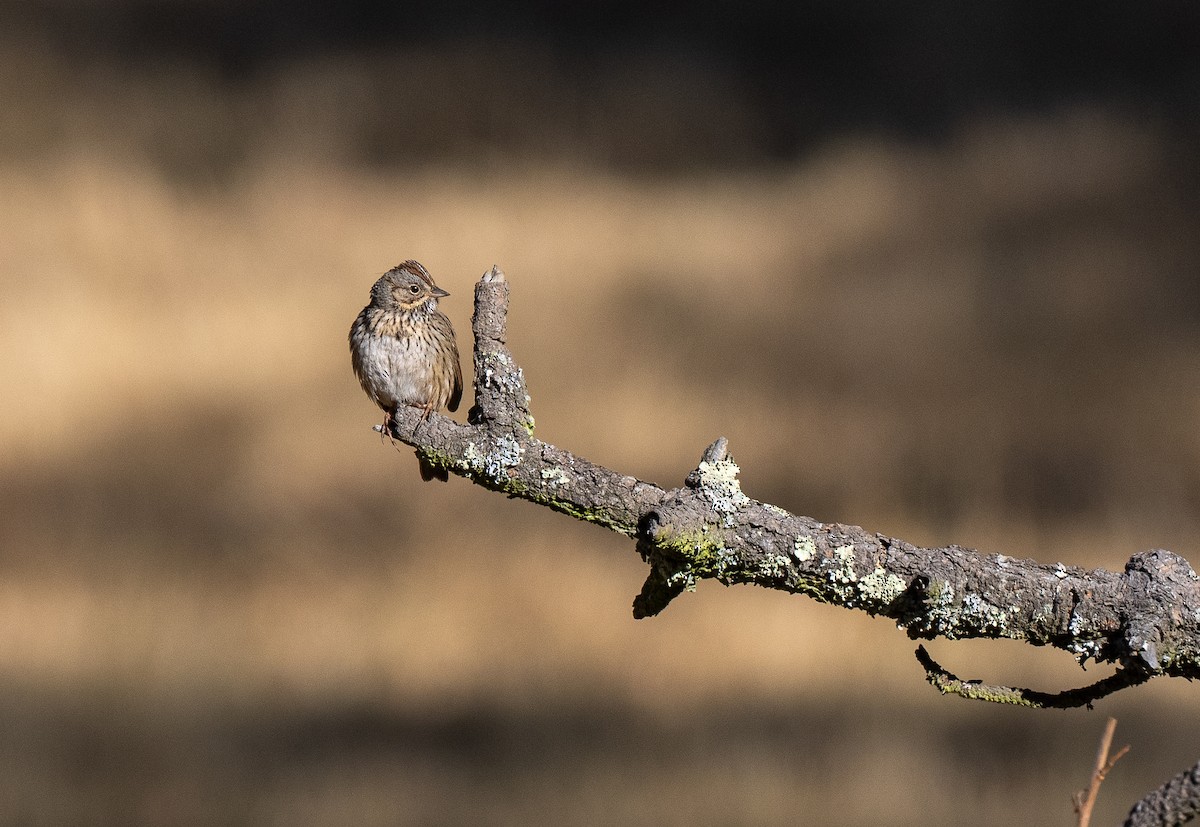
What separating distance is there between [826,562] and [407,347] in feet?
3.04

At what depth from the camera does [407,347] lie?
1646 mm

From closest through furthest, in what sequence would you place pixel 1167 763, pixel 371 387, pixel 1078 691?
1. pixel 1078 691
2. pixel 371 387
3. pixel 1167 763

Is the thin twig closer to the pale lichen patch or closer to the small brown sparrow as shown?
the pale lichen patch

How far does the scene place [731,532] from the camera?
2.76ft

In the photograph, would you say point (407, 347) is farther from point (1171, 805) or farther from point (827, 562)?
point (1171, 805)

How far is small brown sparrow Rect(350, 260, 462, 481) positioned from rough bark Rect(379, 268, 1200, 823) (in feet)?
2.52

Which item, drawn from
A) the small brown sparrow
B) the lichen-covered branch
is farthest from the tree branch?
the small brown sparrow

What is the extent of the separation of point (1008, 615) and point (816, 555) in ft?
0.44

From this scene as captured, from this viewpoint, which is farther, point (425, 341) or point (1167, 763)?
→ point (1167, 763)

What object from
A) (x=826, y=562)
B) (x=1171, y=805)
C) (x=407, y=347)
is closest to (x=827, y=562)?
(x=826, y=562)

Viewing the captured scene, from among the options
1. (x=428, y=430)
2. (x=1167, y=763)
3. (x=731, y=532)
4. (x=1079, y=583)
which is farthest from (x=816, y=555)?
(x=1167, y=763)

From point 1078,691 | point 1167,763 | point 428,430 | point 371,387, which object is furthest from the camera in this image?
point 1167,763

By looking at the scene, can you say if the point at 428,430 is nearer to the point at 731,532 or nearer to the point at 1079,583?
the point at 731,532

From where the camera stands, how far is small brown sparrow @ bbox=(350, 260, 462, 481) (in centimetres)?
162
